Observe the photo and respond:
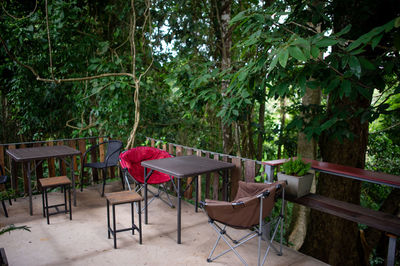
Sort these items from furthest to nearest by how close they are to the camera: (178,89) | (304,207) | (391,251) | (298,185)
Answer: (304,207) → (178,89) → (298,185) → (391,251)

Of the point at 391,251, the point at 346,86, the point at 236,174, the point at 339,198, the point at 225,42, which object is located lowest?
the point at 339,198

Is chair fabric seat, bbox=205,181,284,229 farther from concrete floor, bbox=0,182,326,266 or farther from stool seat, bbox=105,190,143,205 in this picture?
stool seat, bbox=105,190,143,205

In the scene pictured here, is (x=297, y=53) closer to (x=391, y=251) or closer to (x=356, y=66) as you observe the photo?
(x=356, y=66)

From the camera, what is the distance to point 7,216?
376 cm

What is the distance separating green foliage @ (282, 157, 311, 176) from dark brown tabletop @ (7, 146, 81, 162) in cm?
296

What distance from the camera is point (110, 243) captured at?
3.07 meters

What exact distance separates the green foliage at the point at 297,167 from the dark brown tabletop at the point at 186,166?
0.75 meters

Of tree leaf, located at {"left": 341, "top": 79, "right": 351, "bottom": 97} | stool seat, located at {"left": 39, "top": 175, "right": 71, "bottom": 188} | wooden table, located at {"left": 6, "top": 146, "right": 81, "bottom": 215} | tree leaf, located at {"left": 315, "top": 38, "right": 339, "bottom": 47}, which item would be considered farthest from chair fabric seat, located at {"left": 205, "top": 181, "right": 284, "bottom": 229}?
wooden table, located at {"left": 6, "top": 146, "right": 81, "bottom": 215}

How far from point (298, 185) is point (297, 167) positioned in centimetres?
19

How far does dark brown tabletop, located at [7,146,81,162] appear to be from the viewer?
3.73m

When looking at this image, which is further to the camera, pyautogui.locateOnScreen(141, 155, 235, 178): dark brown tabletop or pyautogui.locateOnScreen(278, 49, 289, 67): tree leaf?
pyautogui.locateOnScreen(141, 155, 235, 178): dark brown tabletop

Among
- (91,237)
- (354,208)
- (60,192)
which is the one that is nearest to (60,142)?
(60,192)

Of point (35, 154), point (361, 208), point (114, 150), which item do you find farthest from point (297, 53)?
point (114, 150)

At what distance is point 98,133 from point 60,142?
166 centimetres
